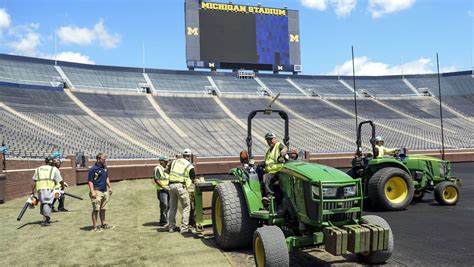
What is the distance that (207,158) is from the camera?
32531 millimetres

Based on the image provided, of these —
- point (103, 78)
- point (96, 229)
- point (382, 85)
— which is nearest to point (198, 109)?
point (103, 78)

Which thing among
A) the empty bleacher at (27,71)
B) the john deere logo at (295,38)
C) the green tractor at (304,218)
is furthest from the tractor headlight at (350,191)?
the john deere logo at (295,38)

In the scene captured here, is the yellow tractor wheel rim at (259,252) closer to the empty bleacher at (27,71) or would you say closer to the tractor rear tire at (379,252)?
the tractor rear tire at (379,252)

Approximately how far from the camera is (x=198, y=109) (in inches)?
1844

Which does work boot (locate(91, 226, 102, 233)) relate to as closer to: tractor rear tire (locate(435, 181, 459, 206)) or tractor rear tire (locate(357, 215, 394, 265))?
tractor rear tire (locate(357, 215, 394, 265))

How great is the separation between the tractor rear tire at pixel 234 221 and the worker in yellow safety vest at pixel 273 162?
21.3 inches

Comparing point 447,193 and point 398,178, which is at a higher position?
point 398,178

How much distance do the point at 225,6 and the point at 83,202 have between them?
3913 centimetres

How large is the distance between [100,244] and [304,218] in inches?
166

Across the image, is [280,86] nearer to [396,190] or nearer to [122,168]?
[122,168]

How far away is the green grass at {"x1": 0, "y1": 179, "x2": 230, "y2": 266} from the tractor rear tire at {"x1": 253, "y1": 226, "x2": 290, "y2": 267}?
3.40 feet

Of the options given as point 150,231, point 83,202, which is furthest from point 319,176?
point 83,202

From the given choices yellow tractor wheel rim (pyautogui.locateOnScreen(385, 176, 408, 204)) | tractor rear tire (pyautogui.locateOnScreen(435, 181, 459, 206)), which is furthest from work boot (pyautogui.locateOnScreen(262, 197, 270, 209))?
tractor rear tire (pyautogui.locateOnScreen(435, 181, 459, 206))

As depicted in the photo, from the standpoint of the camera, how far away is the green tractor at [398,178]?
34.4ft
